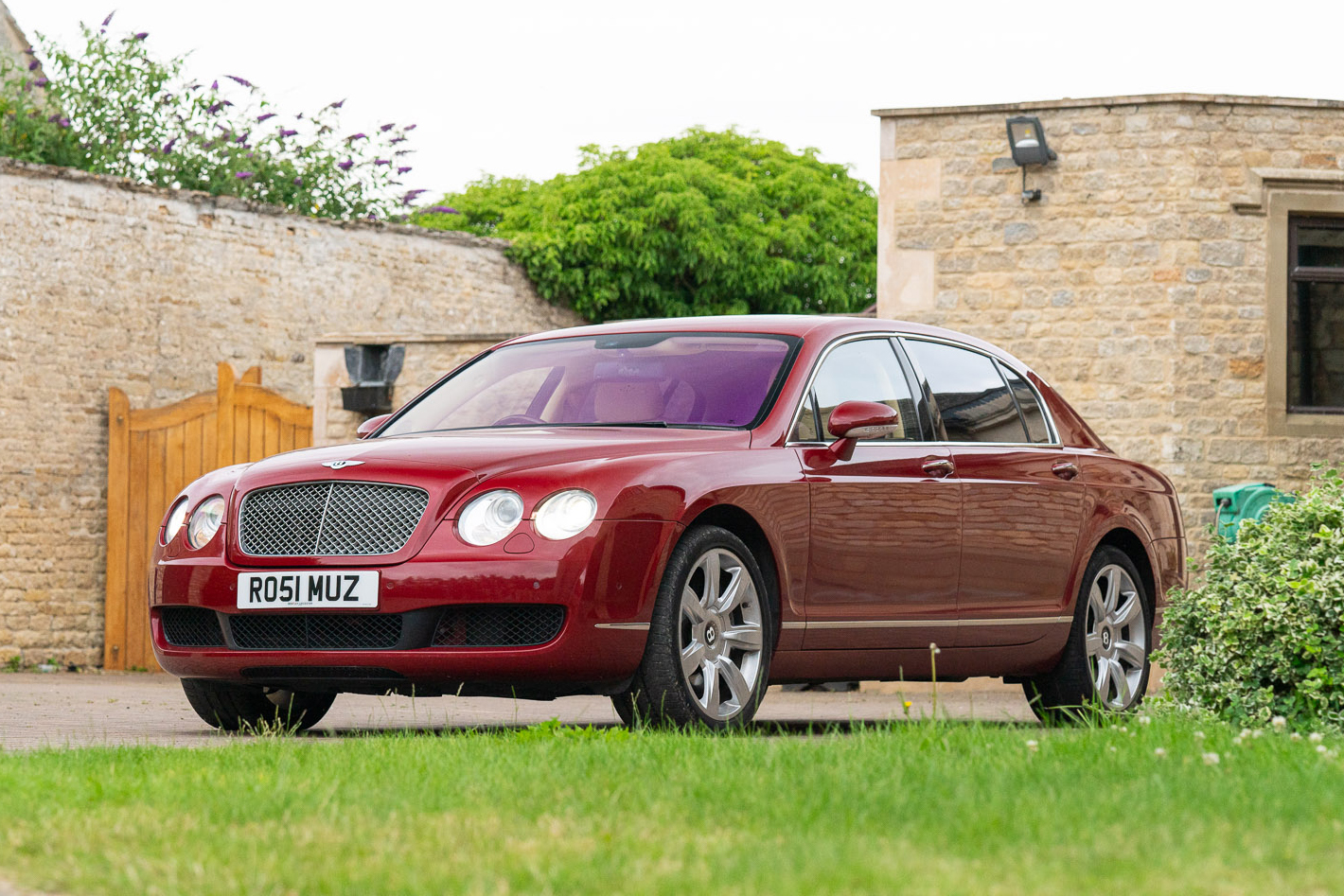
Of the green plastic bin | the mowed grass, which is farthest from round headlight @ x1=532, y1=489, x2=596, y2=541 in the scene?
the green plastic bin

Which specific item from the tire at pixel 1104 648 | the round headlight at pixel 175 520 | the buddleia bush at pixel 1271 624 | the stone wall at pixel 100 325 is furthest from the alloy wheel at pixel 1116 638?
the stone wall at pixel 100 325

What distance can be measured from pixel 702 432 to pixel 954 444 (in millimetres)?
1413

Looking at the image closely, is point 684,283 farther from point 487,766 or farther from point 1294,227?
point 487,766

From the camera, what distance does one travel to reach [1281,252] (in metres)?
14.5

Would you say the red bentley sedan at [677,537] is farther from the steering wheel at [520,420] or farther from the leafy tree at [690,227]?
the leafy tree at [690,227]

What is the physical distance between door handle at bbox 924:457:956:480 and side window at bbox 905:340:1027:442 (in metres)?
0.23

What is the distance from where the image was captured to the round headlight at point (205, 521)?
285 inches

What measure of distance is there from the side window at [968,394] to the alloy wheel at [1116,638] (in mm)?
812

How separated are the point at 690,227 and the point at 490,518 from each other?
25.6 meters

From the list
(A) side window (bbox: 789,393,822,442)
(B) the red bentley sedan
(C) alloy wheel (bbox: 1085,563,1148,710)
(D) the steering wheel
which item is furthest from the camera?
(C) alloy wheel (bbox: 1085,563,1148,710)

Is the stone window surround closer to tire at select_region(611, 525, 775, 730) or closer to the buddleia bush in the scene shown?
the buddleia bush

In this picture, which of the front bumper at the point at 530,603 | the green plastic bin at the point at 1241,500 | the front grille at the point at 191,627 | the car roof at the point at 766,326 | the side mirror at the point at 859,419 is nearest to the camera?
the front bumper at the point at 530,603

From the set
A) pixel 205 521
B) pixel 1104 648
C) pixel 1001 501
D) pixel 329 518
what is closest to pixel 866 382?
pixel 1001 501

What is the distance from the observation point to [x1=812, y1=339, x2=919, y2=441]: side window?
7785 mm
